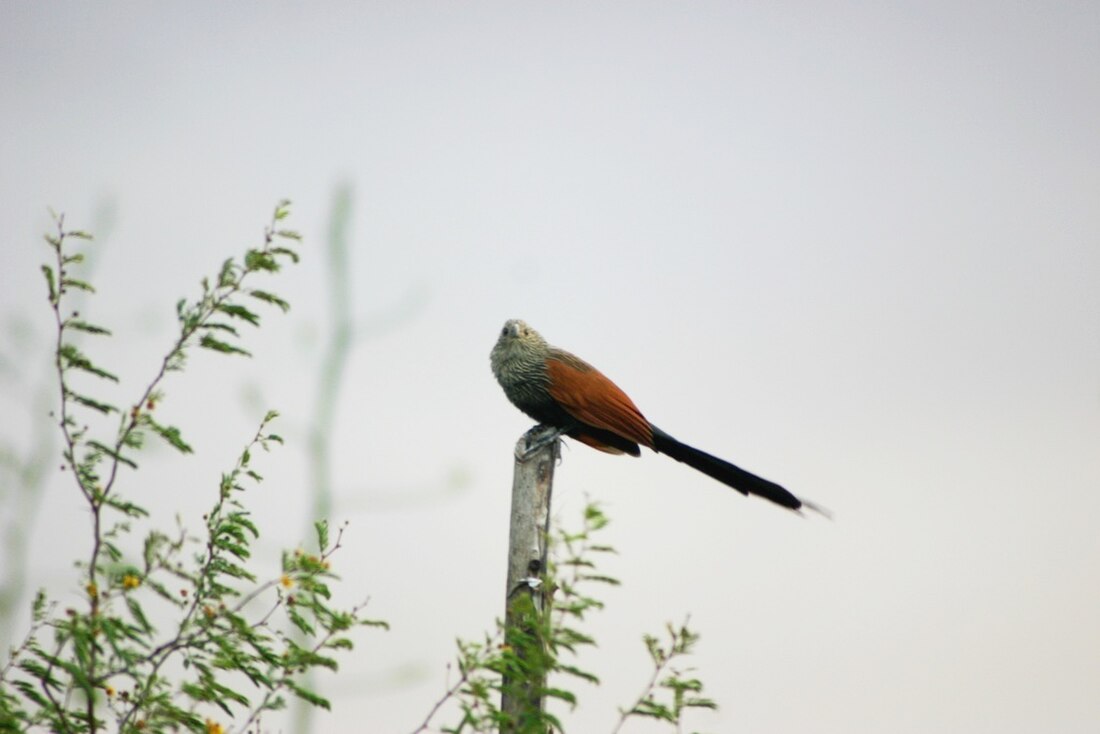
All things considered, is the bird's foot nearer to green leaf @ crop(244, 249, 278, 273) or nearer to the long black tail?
the long black tail

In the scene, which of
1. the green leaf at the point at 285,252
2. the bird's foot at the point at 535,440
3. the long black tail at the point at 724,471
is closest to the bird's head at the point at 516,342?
the bird's foot at the point at 535,440

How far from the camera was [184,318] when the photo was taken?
10.2ft

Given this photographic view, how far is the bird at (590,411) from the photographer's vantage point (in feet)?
17.3

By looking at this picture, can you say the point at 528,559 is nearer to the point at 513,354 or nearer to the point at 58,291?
the point at 513,354

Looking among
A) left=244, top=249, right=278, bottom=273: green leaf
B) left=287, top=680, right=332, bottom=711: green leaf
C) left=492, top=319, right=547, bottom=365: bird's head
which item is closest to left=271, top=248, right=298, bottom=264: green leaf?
left=244, top=249, right=278, bottom=273: green leaf

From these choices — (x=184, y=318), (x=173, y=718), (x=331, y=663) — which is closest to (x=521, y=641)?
(x=331, y=663)

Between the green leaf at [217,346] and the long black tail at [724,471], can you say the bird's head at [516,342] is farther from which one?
the green leaf at [217,346]

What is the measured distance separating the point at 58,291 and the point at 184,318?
34cm

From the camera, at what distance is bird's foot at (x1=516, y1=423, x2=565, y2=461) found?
15.7ft

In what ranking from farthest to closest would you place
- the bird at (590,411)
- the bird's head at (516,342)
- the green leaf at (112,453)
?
the bird's head at (516,342), the bird at (590,411), the green leaf at (112,453)

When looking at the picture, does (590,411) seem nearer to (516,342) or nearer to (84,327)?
(516,342)

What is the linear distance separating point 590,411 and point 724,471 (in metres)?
0.71

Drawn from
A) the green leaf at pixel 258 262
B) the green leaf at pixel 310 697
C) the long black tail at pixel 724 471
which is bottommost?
the green leaf at pixel 310 697

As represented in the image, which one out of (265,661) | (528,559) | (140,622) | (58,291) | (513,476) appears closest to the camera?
(140,622)
